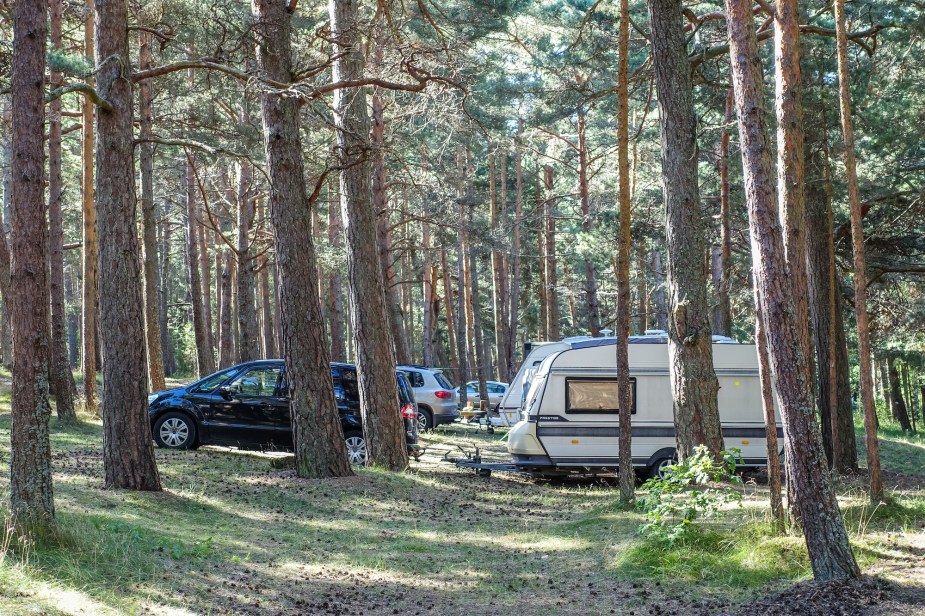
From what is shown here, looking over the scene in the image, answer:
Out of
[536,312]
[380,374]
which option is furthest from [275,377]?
[536,312]

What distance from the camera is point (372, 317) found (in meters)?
14.0

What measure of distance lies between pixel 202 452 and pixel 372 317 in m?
3.71

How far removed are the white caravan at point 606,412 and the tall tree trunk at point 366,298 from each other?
2153 millimetres

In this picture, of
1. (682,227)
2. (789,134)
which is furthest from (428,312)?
(789,134)

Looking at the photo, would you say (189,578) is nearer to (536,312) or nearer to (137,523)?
(137,523)

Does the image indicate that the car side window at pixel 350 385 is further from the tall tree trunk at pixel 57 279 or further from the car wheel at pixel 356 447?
the tall tree trunk at pixel 57 279

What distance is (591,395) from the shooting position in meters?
14.6

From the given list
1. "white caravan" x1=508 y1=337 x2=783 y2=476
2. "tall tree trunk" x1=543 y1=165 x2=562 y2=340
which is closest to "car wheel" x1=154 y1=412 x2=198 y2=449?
"white caravan" x1=508 y1=337 x2=783 y2=476

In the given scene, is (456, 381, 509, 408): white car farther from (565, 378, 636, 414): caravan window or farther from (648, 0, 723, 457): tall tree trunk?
(648, 0, 723, 457): tall tree trunk

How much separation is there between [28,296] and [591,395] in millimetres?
9628

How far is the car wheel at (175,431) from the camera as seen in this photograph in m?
15.0

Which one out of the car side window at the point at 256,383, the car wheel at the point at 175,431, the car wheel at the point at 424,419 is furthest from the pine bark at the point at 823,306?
the car wheel at the point at 175,431

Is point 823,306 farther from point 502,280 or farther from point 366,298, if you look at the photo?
point 502,280

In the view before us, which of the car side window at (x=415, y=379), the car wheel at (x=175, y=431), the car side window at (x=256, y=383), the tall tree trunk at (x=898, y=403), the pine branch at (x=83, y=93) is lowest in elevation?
the tall tree trunk at (x=898, y=403)
